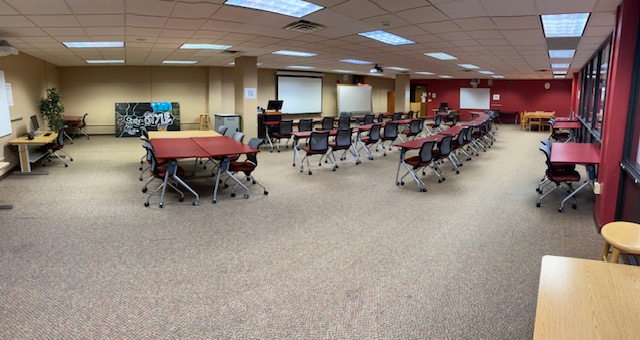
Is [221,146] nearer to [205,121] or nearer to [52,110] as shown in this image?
[52,110]

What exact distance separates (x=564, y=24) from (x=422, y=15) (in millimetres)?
2235

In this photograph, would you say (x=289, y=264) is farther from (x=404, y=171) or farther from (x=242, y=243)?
(x=404, y=171)

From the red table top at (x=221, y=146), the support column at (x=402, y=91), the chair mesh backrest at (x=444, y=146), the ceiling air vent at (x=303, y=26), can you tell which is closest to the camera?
the red table top at (x=221, y=146)

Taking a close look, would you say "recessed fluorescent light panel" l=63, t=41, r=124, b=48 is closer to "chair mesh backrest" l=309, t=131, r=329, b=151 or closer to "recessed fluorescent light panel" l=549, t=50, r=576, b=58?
"chair mesh backrest" l=309, t=131, r=329, b=151

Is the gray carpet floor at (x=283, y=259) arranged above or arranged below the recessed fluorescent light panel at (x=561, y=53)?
below

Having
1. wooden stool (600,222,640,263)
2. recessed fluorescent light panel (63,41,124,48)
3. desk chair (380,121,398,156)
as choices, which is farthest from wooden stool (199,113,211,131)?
wooden stool (600,222,640,263)

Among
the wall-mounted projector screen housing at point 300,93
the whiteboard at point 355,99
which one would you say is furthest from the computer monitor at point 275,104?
the whiteboard at point 355,99

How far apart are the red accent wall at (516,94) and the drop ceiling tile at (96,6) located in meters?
20.7

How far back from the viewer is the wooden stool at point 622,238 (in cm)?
214

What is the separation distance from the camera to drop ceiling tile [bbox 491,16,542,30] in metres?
5.20

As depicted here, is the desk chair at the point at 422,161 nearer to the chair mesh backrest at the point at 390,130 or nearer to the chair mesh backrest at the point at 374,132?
the chair mesh backrest at the point at 374,132

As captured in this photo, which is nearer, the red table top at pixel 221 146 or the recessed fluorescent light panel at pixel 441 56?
the red table top at pixel 221 146

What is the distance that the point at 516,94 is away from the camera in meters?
21.3

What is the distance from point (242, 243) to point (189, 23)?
3.46 meters
